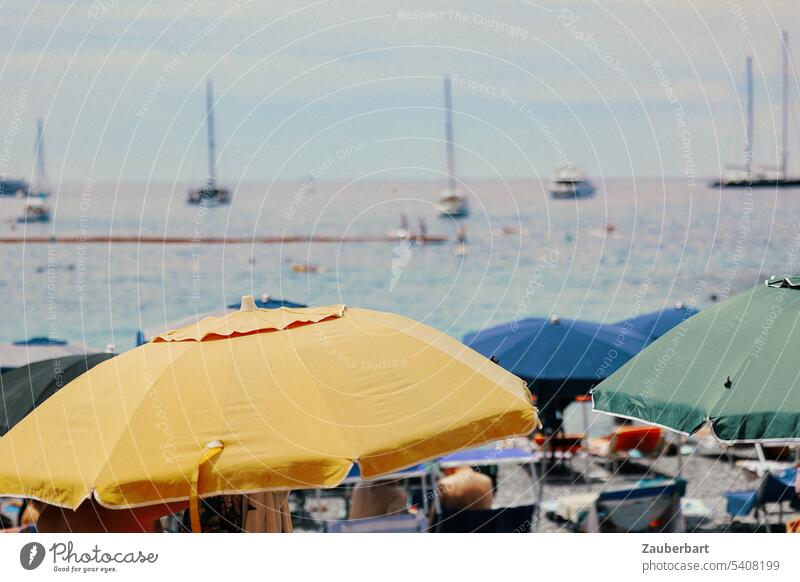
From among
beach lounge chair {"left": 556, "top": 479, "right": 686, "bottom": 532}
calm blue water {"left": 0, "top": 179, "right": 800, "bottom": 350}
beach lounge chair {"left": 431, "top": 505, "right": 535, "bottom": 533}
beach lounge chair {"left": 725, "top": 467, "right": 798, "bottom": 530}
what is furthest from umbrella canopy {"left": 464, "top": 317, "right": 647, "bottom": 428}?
calm blue water {"left": 0, "top": 179, "right": 800, "bottom": 350}

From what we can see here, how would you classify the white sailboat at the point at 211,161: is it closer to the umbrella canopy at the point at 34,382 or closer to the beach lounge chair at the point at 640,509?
the umbrella canopy at the point at 34,382

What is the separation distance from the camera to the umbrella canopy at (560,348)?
28.5 ft

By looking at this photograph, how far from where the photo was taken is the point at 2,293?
96.4ft

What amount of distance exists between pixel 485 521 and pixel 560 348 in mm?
2779

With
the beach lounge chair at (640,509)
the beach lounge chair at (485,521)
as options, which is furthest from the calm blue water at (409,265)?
the beach lounge chair at (485,521)

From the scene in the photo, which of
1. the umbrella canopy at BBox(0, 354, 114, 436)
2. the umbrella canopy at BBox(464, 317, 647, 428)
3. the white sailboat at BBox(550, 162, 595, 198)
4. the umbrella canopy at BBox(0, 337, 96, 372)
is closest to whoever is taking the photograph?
the umbrella canopy at BBox(0, 354, 114, 436)

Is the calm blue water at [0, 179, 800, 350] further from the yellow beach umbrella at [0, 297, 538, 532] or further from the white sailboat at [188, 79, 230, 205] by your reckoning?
the yellow beach umbrella at [0, 297, 538, 532]

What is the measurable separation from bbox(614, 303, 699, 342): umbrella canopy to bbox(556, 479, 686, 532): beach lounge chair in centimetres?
251

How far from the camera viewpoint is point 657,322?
991 centimetres

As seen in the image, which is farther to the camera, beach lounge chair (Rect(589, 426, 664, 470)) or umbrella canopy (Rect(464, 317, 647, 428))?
beach lounge chair (Rect(589, 426, 664, 470))

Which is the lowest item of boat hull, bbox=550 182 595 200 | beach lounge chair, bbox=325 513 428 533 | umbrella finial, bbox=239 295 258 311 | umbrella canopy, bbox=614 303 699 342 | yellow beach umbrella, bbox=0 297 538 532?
beach lounge chair, bbox=325 513 428 533

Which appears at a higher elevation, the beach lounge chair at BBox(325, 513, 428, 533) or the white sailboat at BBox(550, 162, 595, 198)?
the white sailboat at BBox(550, 162, 595, 198)

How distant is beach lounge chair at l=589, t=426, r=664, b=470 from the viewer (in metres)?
9.91

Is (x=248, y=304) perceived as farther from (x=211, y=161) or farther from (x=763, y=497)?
(x=211, y=161)
